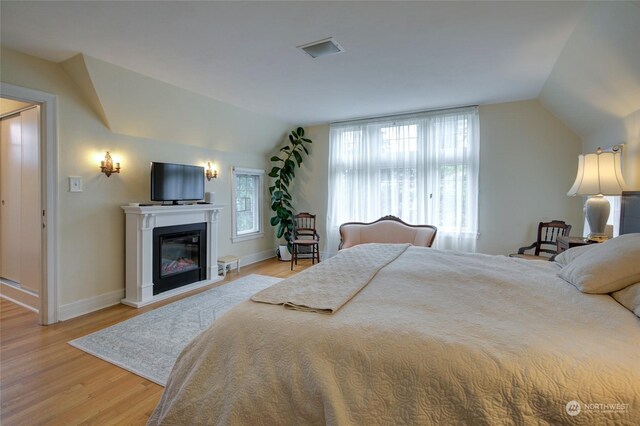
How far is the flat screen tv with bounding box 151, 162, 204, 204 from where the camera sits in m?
3.71

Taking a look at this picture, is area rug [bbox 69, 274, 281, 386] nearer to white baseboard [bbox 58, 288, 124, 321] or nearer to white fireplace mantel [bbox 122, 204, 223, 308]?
white fireplace mantel [bbox 122, 204, 223, 308]

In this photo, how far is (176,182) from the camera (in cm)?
395

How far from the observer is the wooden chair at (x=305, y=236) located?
5242mm

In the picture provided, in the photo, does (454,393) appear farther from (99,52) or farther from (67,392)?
(99,52)

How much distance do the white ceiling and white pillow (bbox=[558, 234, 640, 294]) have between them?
167 centimetres

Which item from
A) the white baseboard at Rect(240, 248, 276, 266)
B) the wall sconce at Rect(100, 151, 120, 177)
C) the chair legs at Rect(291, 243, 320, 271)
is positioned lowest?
the white baseboard at Rect(240, 248, 276, 266)

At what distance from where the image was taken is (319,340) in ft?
3.79

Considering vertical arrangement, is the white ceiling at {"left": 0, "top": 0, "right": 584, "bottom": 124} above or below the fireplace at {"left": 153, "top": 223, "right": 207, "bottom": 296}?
above

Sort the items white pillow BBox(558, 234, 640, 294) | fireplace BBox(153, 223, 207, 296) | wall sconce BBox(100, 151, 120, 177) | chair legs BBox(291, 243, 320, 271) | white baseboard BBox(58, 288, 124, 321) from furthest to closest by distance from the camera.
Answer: chair legs BBox(291, 243, 320, 271)
fireplace BBox(153, 223, 207, 296)
wall sconce BBox(100, 151, 120, 177)
white baseboard BBox(58, 288, 124, 321)
white pillow BBox(558, 234, 640, 294)

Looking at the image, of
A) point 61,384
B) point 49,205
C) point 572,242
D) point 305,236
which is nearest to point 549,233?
point 572,242

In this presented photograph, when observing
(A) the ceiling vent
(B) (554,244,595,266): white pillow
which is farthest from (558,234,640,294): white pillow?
(A) the ceiling vent

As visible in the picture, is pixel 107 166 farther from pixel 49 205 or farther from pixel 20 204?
pixel 20 204

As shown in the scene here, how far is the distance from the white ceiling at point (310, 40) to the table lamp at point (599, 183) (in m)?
1.04

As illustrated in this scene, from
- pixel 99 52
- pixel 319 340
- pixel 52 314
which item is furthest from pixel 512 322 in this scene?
pixel 52 314
